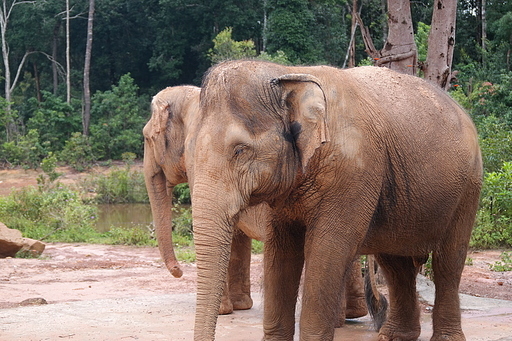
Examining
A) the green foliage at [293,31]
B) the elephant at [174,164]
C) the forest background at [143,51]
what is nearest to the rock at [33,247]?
the elephant at [174,164]

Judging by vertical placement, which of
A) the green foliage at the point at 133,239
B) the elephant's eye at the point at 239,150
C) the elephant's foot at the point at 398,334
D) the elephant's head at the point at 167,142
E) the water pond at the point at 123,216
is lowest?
the water pond at the point at 123,216

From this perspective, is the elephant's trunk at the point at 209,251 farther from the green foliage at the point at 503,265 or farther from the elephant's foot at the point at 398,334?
the green foliage at the point at 503,265

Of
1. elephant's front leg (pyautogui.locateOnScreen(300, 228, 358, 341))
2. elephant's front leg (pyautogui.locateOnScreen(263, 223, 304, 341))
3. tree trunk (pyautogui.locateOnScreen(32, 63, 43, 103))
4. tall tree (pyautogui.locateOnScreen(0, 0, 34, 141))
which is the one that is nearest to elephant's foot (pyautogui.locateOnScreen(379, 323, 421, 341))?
elephant's front leg (pyautogui.locateOnScreen(263, 223, 304, 341))

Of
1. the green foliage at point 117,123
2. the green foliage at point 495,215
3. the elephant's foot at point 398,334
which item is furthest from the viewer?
the green foliage at point 117,123

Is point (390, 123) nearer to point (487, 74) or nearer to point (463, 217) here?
point (463, 217)

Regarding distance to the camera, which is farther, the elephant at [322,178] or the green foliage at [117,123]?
the green foliage at [117,123]

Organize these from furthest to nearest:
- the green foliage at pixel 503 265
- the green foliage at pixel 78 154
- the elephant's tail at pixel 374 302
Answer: the green foliage at pixel 78 154
the green foliage at pixel 503 265
the elephant's tail at pixel 374 302

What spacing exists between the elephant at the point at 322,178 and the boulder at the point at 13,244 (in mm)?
7689

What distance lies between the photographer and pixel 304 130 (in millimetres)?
3889

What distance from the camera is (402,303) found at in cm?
551

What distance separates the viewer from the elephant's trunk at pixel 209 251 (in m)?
3.46

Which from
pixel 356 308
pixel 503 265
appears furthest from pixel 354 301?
pixel 503 265

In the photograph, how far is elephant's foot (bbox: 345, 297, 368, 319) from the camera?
6453mm

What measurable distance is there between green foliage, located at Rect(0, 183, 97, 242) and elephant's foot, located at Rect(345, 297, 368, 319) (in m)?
9.07
